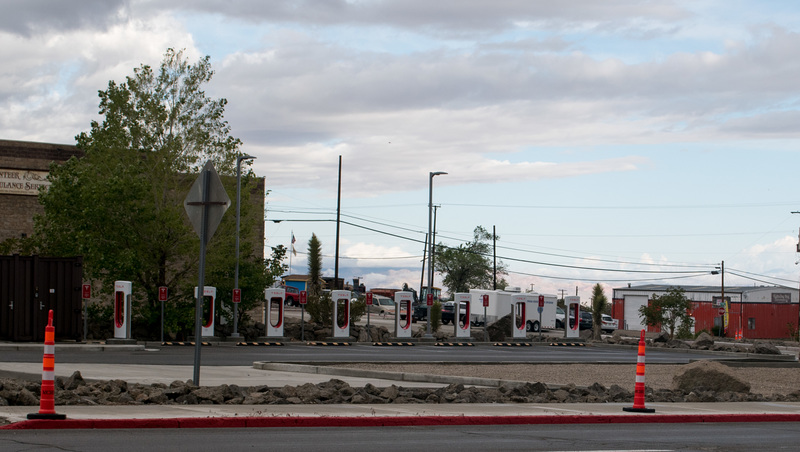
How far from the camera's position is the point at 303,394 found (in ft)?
45.9

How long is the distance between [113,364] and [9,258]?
9.82 m

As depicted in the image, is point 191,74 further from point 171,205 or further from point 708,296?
point 708,296

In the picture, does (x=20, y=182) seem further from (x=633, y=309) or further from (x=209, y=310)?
(x=633, y=309)

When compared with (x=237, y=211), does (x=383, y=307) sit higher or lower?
lower

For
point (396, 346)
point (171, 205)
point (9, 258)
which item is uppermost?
point (171, 205)

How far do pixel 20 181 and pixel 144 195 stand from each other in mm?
12877

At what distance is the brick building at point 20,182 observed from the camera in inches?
1742

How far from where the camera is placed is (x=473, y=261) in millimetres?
105375

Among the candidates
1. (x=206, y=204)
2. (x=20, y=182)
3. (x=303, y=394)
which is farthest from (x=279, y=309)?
(x=206, y=204)

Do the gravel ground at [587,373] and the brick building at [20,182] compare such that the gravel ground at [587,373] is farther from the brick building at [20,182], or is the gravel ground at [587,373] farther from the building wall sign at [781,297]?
the building wall sign at [781,297]

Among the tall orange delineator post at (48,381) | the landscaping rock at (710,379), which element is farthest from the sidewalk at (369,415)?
the landscaping rock at (710,379)

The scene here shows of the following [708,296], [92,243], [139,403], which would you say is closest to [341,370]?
[139,403]

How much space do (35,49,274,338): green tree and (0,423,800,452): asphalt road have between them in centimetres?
2488

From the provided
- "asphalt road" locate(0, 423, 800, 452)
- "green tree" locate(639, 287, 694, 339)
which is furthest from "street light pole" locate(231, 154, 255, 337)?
"green tree" locate(639, 287, 694, 339)
